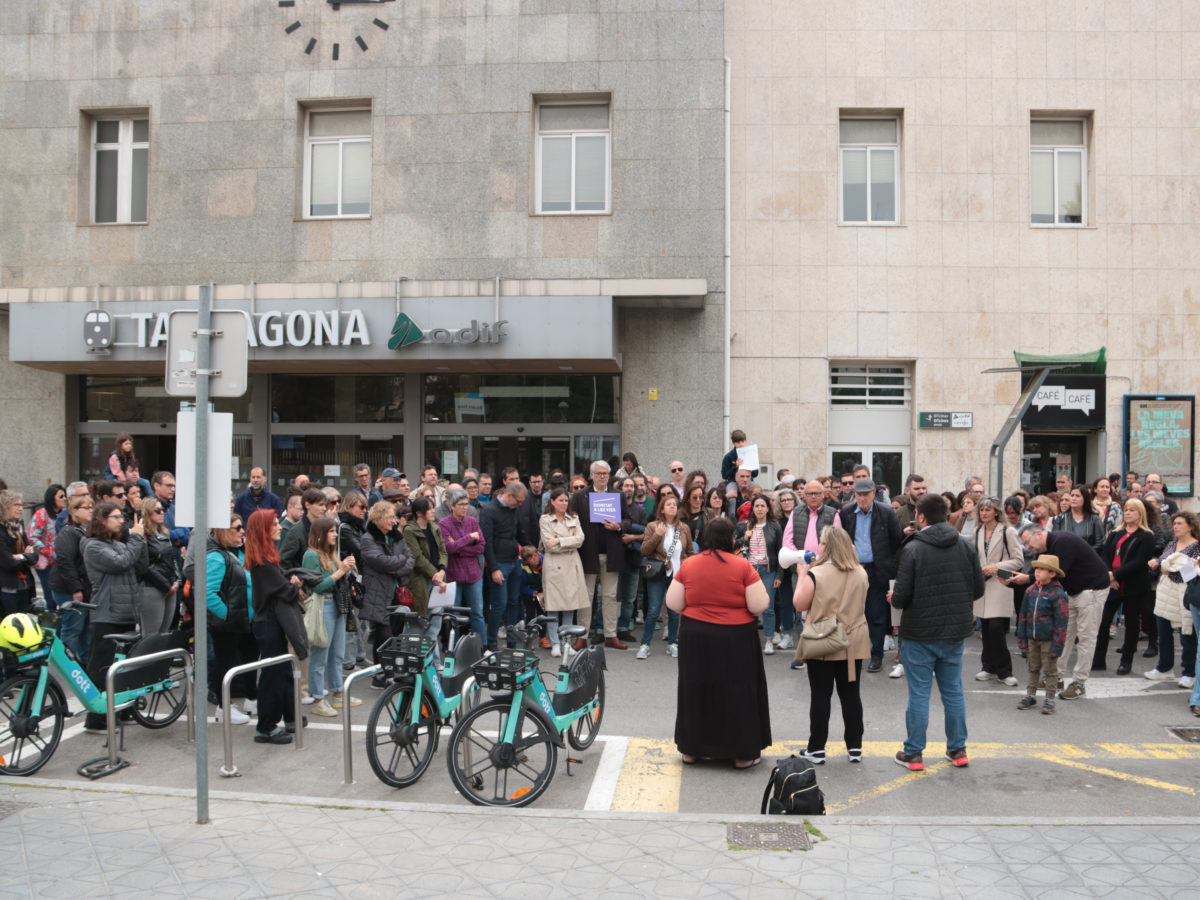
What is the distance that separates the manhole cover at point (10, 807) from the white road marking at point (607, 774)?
3485 mm

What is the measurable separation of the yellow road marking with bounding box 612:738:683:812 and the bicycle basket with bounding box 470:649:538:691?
3.50 ft

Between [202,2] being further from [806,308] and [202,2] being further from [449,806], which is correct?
[449,806]

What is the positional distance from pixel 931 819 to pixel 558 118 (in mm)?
14047

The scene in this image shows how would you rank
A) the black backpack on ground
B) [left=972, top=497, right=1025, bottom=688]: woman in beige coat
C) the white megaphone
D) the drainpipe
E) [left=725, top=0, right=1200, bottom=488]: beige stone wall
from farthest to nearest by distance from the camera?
[left=725, top=0, right=1200, bottom=488]: beige stone wall
the drainpipe
the white megaphone
[left=972, top=497, right=1025, bottom=688]: woman in beige coat
the black backpack on ground

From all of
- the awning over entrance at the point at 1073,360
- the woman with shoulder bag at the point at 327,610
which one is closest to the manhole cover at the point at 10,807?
the woman with shoulder bag at the point at 327,610

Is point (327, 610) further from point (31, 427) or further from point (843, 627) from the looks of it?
point (31, 427)

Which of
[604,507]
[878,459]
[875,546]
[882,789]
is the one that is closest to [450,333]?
[604,507]

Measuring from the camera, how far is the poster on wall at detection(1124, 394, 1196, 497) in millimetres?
17000

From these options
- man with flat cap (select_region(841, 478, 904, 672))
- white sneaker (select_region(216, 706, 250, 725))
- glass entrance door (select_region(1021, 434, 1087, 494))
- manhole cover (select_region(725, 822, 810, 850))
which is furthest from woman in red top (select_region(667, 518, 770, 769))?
glass entrance door (select_region(1021, 434, 1087, 494))

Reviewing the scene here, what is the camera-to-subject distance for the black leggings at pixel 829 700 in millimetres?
7148

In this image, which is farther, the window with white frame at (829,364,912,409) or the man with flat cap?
the window with white frame at (829,364,912,409)

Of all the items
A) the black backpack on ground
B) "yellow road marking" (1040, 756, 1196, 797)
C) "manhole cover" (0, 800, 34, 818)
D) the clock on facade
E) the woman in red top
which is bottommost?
"yellow road marking" (1040, 756, 1196, 797)

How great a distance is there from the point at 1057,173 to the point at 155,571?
1633 cm

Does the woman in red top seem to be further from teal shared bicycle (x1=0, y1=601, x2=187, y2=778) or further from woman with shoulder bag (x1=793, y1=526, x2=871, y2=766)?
teal shared bicycle (x1=0, y1=601, x2=187, y2=778)
